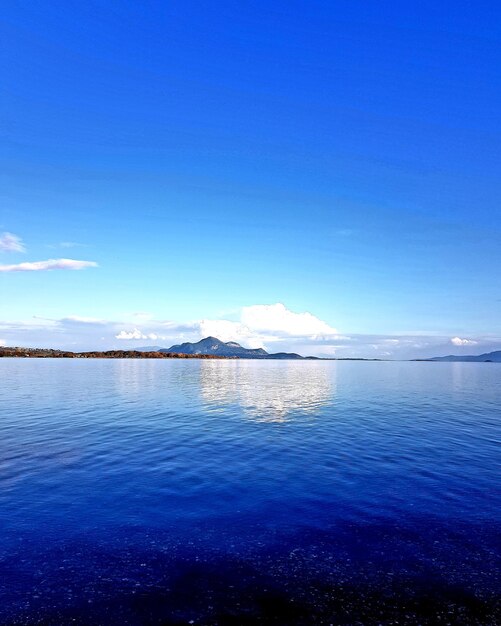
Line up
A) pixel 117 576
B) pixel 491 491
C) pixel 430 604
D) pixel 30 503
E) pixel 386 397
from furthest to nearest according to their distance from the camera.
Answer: pixel 386 397 → pixel 491 491 → pixel 30 503 → pixel 117 576 → pixel 430 604

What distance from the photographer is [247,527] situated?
21266mm

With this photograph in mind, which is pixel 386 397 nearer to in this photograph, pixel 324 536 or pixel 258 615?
pixel 324 536

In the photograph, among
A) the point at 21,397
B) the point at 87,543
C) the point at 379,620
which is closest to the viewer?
the point at 379,620

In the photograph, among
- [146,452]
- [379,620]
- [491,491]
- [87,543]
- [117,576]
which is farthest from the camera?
[146,452]

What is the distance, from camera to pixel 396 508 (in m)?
24.0

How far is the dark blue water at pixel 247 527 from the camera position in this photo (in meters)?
14.8

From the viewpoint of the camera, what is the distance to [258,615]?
14.0 meters

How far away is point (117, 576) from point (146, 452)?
21.0m

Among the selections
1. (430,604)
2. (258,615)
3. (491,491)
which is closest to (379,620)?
(430,604)

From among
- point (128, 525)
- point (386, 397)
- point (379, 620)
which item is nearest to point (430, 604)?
point (379, 620)

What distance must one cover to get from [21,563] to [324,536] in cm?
1519

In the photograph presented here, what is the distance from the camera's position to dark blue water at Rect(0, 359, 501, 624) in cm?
1476

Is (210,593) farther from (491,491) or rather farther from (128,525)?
(491,491)

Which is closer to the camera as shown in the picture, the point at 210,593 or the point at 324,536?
the point at 210,593
